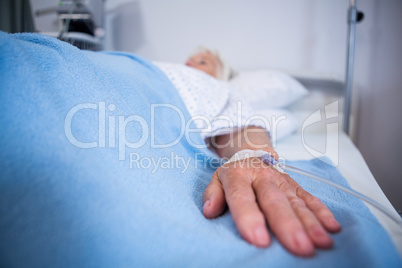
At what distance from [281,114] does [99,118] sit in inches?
38.2

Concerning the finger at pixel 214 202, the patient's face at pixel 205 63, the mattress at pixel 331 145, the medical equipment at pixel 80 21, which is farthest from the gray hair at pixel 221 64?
the finger at pixel 214 202

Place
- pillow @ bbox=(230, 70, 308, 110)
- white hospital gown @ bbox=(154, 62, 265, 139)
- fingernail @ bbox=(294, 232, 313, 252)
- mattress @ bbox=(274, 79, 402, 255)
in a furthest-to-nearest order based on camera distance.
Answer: pillow @ bbox=(230, 70, 308, 110)
white hospital gown @ bbox=(154, 62, 265, 139)
mattress @ bbox=(274, 79, 402, 255)
fingernail @ bbox=(294, 232, 313, 252)

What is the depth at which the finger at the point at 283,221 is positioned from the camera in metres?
0.27

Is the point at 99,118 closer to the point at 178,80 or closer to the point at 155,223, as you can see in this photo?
the point at 155,223

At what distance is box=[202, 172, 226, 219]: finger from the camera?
0.36 metres

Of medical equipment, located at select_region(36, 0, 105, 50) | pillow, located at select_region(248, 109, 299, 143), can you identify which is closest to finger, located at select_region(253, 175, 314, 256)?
pillow, located at select_region(248, 109, 299, 143)

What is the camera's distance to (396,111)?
121 centimetres

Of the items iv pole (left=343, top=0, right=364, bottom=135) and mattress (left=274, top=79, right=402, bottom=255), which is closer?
mattress (left=274, top=79, right=402, bottom=255)

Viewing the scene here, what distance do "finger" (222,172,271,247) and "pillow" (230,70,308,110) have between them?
2.78 ft

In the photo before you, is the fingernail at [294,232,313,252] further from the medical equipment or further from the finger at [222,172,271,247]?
the medical equipment

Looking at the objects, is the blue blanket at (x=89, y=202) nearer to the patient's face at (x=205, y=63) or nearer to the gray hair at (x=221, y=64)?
the patient's face at (x=205, y=63)

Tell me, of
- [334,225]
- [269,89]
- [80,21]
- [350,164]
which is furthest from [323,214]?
[80,21]

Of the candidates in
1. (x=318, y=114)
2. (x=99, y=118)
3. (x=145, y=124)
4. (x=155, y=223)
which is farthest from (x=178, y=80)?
(x=318, y=114)

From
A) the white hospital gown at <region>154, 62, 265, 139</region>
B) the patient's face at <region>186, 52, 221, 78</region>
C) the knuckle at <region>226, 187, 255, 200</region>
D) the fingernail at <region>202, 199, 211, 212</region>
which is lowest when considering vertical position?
the fingernail at <region>202, 199, 211, 212</region>
